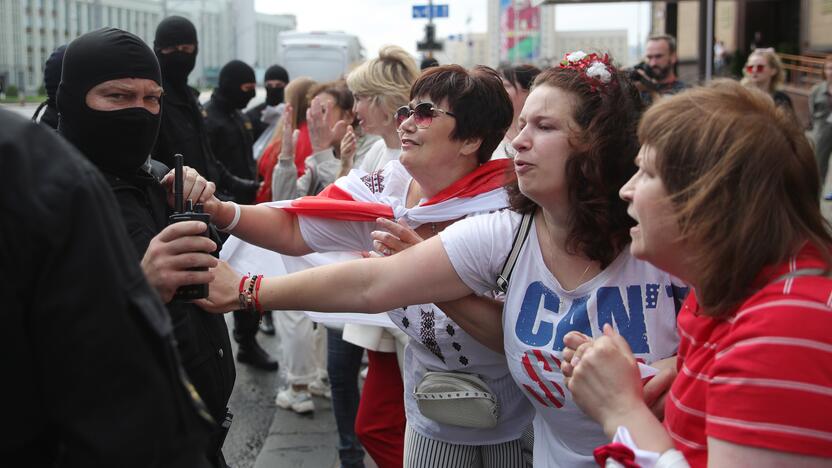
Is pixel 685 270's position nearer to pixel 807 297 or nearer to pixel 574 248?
pixel 807 297

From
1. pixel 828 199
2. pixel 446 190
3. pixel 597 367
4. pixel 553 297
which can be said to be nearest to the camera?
pixel 597 367

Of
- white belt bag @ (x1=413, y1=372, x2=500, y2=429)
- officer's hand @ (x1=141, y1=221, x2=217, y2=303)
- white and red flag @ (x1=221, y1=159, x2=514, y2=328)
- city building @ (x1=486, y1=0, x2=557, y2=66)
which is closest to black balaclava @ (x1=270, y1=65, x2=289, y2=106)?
white and red flag @ (x1=221, y1=159, x2=514, y2=328)

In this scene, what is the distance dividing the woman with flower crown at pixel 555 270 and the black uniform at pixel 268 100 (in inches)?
281

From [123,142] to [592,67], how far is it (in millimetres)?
1388

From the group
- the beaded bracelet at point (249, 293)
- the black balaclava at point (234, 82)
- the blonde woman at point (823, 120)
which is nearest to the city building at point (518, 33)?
the blonde woman at point (823, 120)

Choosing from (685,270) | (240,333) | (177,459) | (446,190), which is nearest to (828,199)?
(240,333)

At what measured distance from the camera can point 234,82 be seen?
7.08m

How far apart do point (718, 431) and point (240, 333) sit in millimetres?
5627

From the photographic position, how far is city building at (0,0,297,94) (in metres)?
15.7

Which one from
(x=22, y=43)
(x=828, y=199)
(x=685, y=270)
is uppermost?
(x=22, y=43)

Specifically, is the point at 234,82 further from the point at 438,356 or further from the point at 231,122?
the point at 438,356

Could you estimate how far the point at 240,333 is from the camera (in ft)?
22.1

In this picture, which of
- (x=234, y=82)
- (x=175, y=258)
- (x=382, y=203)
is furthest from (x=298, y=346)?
(x=175, y=258)

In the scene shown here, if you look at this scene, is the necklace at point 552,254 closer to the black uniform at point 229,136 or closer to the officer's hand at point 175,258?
the officer's hand at point 175,258
